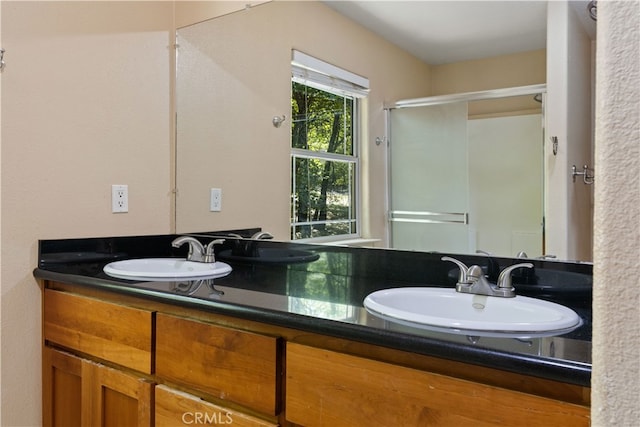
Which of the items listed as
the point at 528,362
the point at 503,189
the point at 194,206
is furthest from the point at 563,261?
the point at 194,206

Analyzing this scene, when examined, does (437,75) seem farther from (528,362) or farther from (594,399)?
(594,399)

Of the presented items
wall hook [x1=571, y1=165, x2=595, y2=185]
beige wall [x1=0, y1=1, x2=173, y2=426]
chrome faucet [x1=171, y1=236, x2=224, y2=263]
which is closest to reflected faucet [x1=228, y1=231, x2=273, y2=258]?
chrome faucet [x1=171, y1=236, x2=224, y2=263]

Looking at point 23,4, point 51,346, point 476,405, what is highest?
point 23,4

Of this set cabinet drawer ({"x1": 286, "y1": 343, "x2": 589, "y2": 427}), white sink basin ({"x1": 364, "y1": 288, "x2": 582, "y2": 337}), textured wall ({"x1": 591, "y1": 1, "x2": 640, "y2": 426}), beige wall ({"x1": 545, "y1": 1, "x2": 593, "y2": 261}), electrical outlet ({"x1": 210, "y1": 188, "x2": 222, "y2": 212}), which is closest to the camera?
textured wall ({"x1": 591, "y1": 1, "x2": 640, "y2": 426})

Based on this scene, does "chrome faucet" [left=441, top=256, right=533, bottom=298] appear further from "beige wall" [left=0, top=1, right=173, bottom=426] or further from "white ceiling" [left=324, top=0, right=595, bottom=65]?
"beige wall" [left=0, top=1, right=173, bottom=426]

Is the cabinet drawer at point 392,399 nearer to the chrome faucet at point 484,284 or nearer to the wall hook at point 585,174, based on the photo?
the chrome faucet at point 484,284

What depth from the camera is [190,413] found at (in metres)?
1.19

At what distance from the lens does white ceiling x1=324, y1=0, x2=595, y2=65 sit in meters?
1.33

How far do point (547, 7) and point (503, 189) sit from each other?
1.65ft

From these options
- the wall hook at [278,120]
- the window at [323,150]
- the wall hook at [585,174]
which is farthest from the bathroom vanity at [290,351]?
the wall hook at [278,120]

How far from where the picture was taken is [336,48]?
1765 mm

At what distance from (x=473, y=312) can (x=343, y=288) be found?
0.37 metres

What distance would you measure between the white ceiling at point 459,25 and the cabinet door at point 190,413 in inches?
44.4

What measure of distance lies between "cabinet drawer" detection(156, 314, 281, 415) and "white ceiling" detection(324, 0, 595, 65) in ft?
3.26
